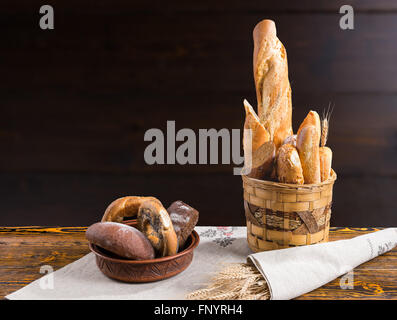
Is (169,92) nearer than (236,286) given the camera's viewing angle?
No

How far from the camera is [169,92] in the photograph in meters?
1.32

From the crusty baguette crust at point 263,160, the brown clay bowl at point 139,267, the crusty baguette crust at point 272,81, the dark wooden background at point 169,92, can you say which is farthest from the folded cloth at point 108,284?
the dark wooden background at point 169,92

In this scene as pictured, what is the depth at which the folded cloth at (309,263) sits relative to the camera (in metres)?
0.67

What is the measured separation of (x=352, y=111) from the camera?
131cm

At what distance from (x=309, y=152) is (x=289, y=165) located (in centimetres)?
5

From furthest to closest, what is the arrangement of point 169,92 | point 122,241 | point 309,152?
point 169,92
point 309,152
point 122,241

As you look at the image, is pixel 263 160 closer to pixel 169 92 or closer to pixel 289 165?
pixel 289 165

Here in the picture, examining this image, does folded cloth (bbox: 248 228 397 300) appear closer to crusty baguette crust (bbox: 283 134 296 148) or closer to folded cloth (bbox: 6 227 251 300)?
folded cloth (bbox: 6 227 251 300)

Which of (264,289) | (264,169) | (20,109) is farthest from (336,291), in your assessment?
(20,109)

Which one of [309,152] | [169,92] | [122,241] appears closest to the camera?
[122,241]

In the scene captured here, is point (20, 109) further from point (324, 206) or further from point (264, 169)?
point (324, 206)

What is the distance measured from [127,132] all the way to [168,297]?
794 millimetres

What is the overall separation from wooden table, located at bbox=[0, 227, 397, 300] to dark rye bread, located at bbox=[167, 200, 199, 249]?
240 mm

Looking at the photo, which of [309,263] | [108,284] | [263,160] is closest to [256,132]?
[263,160]
